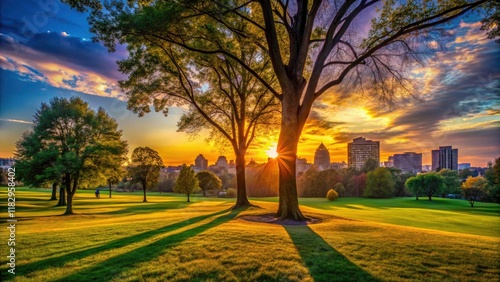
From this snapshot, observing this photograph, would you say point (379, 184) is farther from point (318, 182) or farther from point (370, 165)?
point (370, 165)

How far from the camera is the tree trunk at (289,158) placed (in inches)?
455

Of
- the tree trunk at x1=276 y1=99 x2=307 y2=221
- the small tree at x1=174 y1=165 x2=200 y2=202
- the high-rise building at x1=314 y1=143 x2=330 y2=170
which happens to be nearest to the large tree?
the tree trunk at x1=276 y1=99 x2=307 y2=221

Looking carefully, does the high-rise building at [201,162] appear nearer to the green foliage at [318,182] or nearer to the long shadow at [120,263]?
the green foliage at [318,182]

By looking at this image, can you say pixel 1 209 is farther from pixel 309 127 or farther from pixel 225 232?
pixel 309 127

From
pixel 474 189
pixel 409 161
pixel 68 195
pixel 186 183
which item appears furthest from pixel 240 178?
pixel 409 161

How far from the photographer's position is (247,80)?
2025 centimetres

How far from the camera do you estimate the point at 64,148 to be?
24.5 meters

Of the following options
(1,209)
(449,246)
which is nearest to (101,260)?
(449,246)

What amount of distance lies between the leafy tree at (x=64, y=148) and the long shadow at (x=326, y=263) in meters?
23.6

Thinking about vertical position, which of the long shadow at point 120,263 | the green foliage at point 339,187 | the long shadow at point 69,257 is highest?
the long shadow at point 120,263

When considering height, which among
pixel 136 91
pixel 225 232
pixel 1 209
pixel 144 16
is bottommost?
pixel 1 209

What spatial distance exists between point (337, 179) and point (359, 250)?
6345 centimetres

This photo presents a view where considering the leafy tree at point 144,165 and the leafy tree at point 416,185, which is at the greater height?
the leafy tree at point 144,165

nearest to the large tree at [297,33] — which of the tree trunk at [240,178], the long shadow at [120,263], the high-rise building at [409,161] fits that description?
the long shadow at [120,263]
